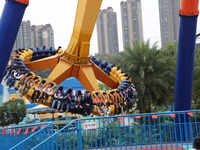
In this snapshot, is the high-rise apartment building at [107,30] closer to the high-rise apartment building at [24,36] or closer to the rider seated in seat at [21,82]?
the high-rise apartment building at [24,36]

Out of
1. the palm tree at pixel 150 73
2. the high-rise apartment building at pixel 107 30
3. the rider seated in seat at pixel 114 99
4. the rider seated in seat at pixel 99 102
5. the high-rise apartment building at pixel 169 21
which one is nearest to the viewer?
the rider seated in seat at pixel 99 102

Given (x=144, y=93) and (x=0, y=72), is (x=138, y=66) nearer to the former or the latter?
(x=144, y=93)

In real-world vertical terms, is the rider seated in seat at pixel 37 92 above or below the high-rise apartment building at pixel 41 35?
below

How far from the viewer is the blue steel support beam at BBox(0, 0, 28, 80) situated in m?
8.41

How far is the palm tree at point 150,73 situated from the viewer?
19.7m

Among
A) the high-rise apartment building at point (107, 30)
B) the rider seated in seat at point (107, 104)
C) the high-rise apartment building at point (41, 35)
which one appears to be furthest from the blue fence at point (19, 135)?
the high-rise apartment building at point (107, 30)

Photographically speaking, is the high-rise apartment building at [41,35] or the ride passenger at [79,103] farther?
the high-rise apartment building at [41,35]

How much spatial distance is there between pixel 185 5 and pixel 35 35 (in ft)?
253

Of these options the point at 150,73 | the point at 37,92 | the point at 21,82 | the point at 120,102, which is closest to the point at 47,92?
the point at 37,92

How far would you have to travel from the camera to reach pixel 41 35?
278 feet

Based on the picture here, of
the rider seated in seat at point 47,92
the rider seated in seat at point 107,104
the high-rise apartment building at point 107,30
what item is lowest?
the rider seated in seat at point 107,104

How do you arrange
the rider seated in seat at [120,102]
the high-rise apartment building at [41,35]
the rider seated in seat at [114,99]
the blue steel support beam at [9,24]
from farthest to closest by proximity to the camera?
the high-rise apartment building at [41,35] < the rider seated in seat at [120,102] < the rider seated in seat at [114,99] < the blue steel support beam at [9,24]

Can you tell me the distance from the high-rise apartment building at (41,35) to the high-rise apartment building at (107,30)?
58.9ft

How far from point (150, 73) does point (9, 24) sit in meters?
12.9
